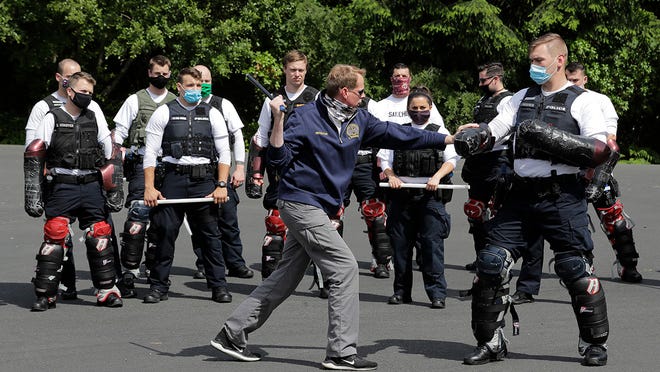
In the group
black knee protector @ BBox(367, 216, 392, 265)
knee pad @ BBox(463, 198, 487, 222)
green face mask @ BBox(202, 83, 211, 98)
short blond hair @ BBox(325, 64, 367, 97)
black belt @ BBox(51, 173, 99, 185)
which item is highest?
short blond hair @ BBox(325, 64, 367, 97)

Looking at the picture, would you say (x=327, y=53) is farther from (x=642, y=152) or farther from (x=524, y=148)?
(x=524, y=148)

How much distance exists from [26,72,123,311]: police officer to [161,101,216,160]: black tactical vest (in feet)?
1.63

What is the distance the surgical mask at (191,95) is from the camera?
9469mm

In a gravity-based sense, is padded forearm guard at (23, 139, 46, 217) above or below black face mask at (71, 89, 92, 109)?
below

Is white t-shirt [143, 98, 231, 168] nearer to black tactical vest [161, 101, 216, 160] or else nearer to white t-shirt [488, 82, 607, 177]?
black tactical vest [161, 101, 216, 160]

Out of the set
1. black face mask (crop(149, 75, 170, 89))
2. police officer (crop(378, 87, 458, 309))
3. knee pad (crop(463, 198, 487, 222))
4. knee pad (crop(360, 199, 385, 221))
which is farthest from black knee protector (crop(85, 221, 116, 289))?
knee pad (crop(463, 198, 487, 222))

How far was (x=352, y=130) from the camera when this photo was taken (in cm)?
733

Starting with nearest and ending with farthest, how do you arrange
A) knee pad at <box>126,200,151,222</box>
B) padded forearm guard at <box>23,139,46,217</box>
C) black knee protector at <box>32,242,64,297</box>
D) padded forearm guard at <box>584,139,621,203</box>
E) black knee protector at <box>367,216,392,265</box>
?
padded forearm guard at <box>584,139,621,203</box> → padded forearm guard at <box>23,139,46,217</box> → black knee protector at <box>32,242,64,297</box> → knee pad at <box>126,200,151,222</box> → black knee protector at <box>367,216,392,265</box>

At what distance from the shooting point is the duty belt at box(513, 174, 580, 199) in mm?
7113

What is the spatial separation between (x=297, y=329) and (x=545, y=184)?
2287 mm

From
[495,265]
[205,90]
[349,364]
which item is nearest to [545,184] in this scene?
[495,265]

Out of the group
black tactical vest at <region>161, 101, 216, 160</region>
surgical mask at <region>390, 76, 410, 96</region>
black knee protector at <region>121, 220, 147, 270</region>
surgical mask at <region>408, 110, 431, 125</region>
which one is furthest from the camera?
surgical mask at <region>390, 76, 410, 96</region>

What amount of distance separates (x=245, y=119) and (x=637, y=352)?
22803 millimetres

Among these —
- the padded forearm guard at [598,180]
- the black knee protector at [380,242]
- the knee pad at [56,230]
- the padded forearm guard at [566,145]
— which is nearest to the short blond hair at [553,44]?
the padded forearm guard at [566,145]
